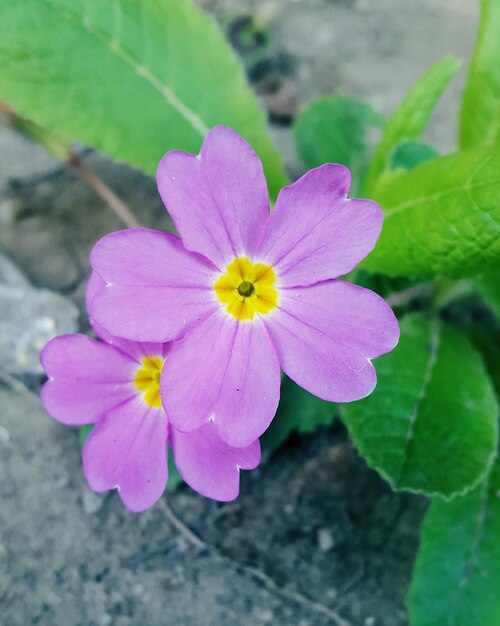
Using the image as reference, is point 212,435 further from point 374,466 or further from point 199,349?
point 374,466

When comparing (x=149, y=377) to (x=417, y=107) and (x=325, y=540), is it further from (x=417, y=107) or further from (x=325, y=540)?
(x=417, y=107)

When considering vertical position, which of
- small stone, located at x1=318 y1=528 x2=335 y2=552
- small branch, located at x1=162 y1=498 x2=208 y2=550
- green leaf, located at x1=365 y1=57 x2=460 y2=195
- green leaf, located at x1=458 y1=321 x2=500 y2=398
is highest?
green leaf, located at x1=365 y1=57 x2=460 y2=195

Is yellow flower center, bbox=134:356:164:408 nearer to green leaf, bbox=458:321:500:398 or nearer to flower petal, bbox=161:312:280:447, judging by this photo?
flower petal, bbox=161:312:280:447

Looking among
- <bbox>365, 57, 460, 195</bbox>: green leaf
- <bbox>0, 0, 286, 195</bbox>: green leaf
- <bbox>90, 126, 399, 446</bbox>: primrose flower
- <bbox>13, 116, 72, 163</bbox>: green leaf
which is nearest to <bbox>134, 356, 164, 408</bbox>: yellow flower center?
<bbox>90, 126, 399, 446</bbox>: primrose flower

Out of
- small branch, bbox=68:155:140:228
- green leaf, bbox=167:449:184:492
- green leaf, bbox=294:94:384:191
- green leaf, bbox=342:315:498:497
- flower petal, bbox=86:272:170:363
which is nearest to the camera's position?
flower petal, bbox=86:272:170:363

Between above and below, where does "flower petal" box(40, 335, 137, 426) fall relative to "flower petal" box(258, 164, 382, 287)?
below

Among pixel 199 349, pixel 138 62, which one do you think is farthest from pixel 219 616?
pixel 138 62

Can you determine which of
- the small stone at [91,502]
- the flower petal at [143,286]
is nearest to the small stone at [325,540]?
the small stone at [91,502]

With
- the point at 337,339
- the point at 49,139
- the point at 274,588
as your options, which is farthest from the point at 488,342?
the point at 49,139
